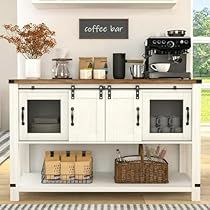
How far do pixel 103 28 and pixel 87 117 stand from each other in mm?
799

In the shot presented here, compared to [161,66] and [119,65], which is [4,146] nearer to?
[119,65]

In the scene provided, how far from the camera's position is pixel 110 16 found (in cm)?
451

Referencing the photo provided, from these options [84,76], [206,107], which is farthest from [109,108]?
[206,107]

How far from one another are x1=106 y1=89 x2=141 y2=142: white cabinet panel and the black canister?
10.8 inches

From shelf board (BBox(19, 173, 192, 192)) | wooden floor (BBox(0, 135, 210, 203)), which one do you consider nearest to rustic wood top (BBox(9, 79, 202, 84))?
shelf board (BBox(19, 173, 192, 192))

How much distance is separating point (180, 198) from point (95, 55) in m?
1.27

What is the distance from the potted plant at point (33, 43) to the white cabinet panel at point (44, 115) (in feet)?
0.74

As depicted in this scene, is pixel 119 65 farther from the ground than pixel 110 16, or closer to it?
closer to it

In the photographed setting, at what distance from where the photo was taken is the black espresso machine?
4.22 metres

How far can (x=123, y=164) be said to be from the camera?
4281 mm

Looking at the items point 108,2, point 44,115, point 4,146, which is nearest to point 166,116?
point 44,115

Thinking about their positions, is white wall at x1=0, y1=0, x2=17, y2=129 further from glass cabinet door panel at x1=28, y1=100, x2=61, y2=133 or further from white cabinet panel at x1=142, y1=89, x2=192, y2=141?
white cabinet panel at x1=142, y1=89, x2=192, y2=141

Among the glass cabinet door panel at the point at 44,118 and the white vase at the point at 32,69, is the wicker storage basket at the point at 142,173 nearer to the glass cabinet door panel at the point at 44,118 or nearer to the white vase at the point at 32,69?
the glass cabinet door panel at the point at 44,118

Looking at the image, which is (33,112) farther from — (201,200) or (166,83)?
(201,200)
